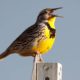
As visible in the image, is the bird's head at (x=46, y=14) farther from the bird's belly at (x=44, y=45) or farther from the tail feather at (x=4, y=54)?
the tail feather at (x=4, y=54)

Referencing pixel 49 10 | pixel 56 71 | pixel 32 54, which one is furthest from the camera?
pixel 49 10

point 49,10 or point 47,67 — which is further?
point 49,10

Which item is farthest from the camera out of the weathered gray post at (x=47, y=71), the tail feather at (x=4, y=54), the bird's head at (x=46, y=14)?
the bird's head at (x=46, y=14)

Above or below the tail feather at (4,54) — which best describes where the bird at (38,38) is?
above

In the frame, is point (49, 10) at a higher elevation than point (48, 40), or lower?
higher

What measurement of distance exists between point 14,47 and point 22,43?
0.21 metres

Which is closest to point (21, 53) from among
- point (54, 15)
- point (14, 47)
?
point (14, 47)

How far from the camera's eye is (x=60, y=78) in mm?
8602

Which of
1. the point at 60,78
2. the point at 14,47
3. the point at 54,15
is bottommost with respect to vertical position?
the point at 60,78

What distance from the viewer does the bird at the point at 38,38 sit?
10336 mm

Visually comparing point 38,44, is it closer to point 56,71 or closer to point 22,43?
point 22,43

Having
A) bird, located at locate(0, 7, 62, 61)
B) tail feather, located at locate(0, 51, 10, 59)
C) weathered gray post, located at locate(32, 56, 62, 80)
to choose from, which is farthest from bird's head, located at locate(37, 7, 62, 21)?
weathered gray post, located at locate(32, 56, 62, 80)

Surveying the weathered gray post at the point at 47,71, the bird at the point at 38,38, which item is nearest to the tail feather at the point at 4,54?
the bird at the point at 38,38

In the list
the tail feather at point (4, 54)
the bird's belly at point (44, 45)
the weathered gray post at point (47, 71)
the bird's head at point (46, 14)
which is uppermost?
the bird's head at point (46, 14)
